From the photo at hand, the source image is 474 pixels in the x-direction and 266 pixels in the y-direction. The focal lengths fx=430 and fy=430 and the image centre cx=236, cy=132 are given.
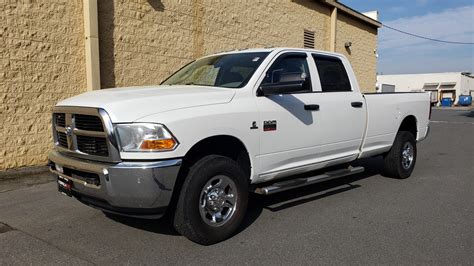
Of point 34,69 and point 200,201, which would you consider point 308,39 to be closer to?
point 34,69

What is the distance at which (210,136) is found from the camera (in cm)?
409

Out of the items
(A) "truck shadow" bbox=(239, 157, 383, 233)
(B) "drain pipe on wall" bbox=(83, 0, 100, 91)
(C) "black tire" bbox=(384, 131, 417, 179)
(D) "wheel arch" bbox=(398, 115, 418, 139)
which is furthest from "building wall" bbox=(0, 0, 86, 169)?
(D) "wheel arch" bbox=(398, 115, 418, 139)

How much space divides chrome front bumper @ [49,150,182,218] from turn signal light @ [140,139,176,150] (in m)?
0.12

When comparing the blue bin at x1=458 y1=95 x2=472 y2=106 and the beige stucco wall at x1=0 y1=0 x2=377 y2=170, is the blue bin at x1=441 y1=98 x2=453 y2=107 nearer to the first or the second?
the blue bin at x1=458 y1=95 x2=472 y2=106

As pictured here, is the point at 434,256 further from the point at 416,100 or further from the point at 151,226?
the point at 416,100

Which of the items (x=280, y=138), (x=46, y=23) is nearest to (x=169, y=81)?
(x=280, y=138)

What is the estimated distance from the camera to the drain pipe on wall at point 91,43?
325 inches

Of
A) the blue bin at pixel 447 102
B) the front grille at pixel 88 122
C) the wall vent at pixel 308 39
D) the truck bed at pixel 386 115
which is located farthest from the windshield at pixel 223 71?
the blue bin at pixel 447 102

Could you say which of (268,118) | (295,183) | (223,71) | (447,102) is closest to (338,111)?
(295,183)

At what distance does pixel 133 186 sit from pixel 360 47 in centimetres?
1899

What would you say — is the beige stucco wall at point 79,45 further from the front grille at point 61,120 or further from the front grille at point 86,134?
the front grille at point 86,134

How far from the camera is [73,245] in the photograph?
424 centimetres

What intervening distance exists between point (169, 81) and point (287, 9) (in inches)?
399

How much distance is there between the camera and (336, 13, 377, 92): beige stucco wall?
19.0 metres
